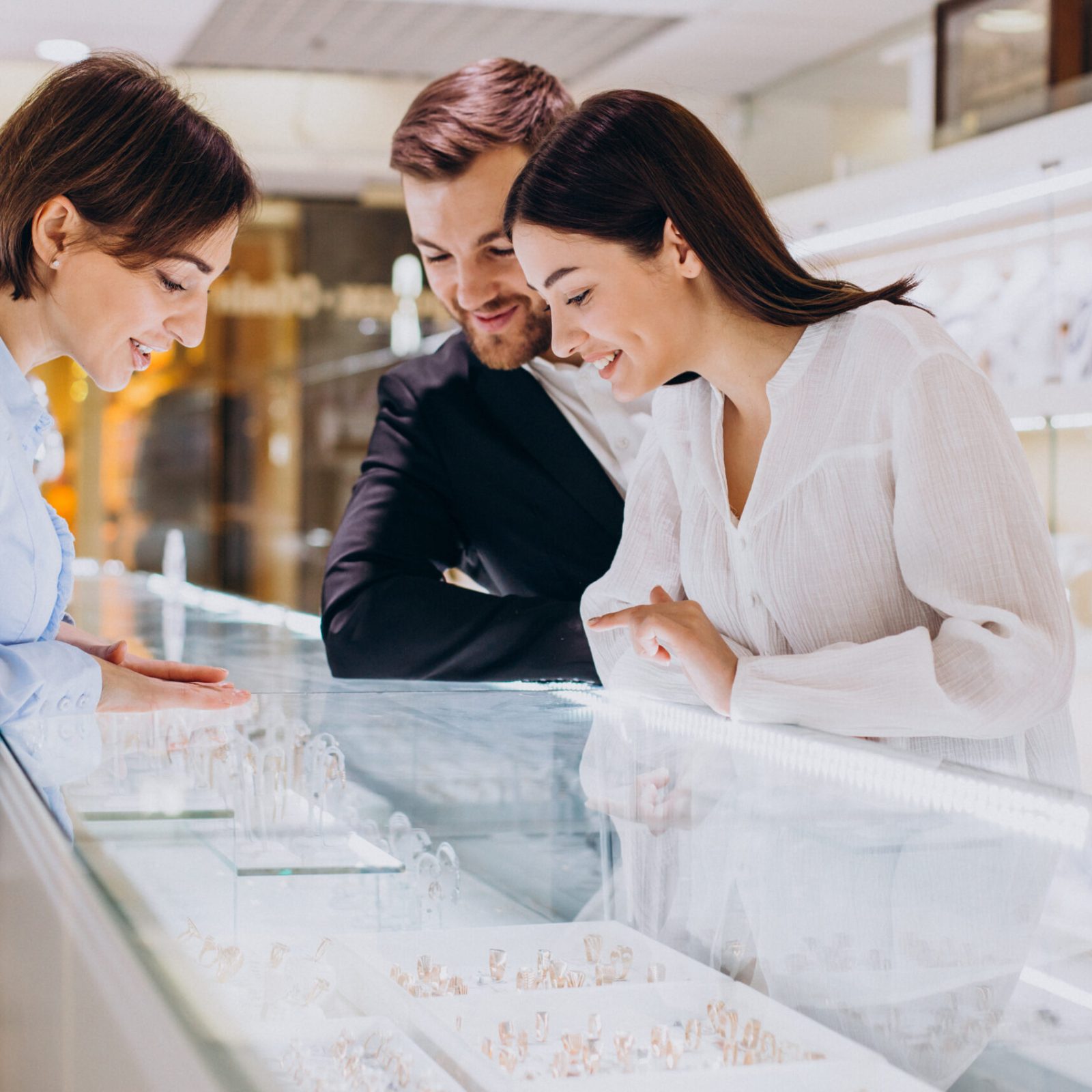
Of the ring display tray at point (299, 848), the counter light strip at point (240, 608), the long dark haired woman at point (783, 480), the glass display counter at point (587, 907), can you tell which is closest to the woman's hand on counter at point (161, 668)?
Answer: the glass display counter at point (587, 907)

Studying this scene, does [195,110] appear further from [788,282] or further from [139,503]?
[139,503]

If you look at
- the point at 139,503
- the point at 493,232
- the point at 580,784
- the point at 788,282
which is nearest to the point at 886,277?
the point at 493,232

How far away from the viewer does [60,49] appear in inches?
192

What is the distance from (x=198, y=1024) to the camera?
44 cm

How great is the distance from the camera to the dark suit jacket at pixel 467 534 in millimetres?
1567

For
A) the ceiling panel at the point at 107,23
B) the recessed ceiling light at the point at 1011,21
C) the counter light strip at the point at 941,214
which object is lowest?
the counter light strip at the point at 941,214

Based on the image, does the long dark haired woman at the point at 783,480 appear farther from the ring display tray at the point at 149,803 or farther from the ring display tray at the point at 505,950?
the ring display tray at the point at 149,803

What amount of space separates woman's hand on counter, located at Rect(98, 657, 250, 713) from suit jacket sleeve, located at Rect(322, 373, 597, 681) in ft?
1.32

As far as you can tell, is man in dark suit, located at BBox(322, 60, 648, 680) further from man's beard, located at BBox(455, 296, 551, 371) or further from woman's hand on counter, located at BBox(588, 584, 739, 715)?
woman's hand on counter, located at BBox(588, 584, 739, 715)

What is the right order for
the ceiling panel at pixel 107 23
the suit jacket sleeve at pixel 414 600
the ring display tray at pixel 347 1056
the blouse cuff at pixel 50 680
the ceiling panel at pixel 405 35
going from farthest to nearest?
the ceiling panel at pixel 405 35 < the ceiling panel at pixel 107 23 < the suit jacket sleeve at pixel 414 600 < the blouse cuff at pixel 50 680 < the ring display tray at pixel 347 1056

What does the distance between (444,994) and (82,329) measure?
2.87 ft

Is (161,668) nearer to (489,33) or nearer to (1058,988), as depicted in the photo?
(1058,988)

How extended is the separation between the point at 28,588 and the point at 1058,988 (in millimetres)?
903

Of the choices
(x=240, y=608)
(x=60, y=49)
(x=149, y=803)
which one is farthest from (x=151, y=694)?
(x=60, y=49)
